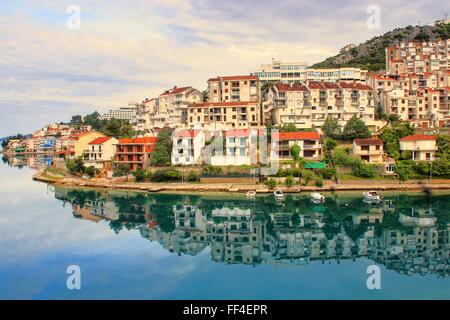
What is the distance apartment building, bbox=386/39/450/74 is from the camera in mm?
32625

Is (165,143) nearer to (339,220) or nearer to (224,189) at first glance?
(224,189)

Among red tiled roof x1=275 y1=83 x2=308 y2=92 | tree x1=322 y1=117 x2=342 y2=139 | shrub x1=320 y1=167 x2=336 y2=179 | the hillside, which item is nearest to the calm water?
shrub x1=320 y1=167 x2=336 y2=179

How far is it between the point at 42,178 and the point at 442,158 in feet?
68.5

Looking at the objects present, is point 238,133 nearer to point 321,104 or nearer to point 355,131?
point 355,131

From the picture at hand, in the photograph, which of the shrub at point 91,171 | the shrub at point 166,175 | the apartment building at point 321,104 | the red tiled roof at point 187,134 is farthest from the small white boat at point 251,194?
the shrub at point 91,171

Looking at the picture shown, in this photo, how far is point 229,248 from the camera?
11070 millimetres

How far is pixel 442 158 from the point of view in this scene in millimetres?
17672

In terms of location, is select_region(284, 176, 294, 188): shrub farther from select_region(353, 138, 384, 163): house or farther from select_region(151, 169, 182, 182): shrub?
select_region(151, 169, 182, 182): shrub

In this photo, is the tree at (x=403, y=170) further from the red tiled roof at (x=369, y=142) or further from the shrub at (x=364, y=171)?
the red tiled roof at (x=369, y=142)

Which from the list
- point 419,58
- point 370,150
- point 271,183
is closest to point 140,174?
point 271,183

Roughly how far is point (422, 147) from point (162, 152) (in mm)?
11986

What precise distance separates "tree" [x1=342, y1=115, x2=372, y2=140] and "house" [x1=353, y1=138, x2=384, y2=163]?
1.93m

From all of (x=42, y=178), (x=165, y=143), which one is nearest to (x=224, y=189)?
(x=165, y=143)

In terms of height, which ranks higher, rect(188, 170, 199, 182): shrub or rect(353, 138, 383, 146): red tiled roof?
rect(353, 138, 383, 146): red tiled roof
